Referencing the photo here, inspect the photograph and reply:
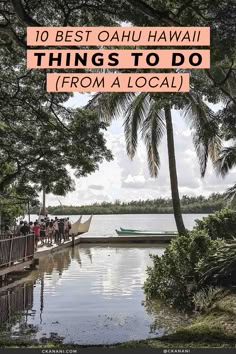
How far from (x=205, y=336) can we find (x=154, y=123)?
1403cm

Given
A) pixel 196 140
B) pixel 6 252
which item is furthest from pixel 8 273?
pixel 196 140

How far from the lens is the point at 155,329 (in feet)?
29.3

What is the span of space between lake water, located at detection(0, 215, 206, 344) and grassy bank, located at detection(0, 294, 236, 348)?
1103 millimetres

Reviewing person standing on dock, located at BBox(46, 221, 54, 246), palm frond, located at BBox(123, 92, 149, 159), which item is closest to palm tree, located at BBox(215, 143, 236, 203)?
palm frond, located at BBox(123, 92, 149, 159)

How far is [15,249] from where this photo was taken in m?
16.8

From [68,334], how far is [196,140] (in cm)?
1109

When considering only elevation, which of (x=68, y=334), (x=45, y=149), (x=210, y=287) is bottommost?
(x=68, y=334)

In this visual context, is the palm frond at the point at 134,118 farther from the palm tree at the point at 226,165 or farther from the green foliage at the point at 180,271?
the green foliage at the point at 180,271

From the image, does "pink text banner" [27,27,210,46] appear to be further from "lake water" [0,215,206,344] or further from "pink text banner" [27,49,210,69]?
"lake water" [0,215,206,344]

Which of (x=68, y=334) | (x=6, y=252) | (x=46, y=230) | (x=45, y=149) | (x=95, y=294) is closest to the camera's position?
(x=68, y=334)

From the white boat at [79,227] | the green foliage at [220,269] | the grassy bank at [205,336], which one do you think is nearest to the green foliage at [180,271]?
the green foliage at [220,269]

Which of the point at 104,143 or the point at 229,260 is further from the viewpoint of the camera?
the point at 104,143

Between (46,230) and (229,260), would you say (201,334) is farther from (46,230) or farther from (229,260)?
(46,230)

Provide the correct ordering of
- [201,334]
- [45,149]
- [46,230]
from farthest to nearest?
[46,230]
[45,149]
[201,334]
